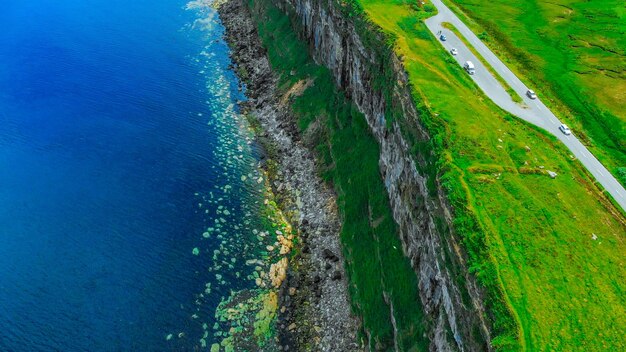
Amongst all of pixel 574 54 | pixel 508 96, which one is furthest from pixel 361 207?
pixel 574 54

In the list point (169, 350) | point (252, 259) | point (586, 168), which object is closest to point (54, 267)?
point (169, 350)

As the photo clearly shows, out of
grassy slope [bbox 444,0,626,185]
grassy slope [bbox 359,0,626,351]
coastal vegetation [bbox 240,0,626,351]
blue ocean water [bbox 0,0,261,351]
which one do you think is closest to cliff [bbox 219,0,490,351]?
coastal vegetation [bbox 240,0,626,351]

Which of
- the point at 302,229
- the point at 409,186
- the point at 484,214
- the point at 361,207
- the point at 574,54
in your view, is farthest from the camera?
the point at 574,54

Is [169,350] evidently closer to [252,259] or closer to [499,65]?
[252,259]

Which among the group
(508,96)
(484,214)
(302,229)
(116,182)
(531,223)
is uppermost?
(508,96)

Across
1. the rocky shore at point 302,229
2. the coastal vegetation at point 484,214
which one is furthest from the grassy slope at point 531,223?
the rocky shore at point 302,229

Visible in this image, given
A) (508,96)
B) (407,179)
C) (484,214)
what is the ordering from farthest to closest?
(508,96), (407,179), (484,214)

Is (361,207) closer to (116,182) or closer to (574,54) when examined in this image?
(116,182)

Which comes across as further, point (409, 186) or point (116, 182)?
point (116, 182)

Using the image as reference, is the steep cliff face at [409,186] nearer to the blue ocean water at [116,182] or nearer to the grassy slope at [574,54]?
the grassy slope at [574,54]
